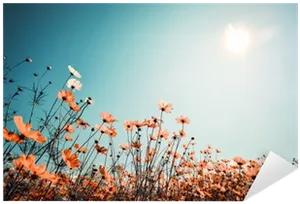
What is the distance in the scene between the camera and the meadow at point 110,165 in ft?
5.84

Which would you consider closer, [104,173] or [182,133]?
[104,173]

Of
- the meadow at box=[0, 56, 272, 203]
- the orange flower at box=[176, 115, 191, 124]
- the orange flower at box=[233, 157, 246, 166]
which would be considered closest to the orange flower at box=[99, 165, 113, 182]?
the meadow at box=[0, 56, 272, 203]

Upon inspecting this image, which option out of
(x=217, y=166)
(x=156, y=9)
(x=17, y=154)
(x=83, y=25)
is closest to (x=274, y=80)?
(x=217, y=166)

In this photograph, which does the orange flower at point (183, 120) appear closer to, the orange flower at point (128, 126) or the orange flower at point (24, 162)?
the orange flower at point (128, 126)

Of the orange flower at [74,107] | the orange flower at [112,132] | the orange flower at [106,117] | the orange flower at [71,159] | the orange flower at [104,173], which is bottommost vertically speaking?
the orange flower at [71,159]

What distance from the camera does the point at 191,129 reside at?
256cm

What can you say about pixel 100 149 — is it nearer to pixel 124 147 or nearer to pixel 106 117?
pixel 106 117

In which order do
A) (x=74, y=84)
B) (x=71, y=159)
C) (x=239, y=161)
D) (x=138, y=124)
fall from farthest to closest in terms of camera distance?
(x=239, y=161) → (x=138, y=124) → (x=74, y=84) → (x=71, y=159)

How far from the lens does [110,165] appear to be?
2.10 meters

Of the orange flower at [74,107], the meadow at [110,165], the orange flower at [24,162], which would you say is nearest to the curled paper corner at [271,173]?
the meadow at [110,165]

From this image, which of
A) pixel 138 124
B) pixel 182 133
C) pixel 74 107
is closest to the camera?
pixel 74 107

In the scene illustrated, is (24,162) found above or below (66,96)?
below

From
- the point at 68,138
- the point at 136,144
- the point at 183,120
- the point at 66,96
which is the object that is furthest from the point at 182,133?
the point at 66,96

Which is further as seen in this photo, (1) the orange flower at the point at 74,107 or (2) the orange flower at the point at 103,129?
(2) the orange flower at the point at 103,129
